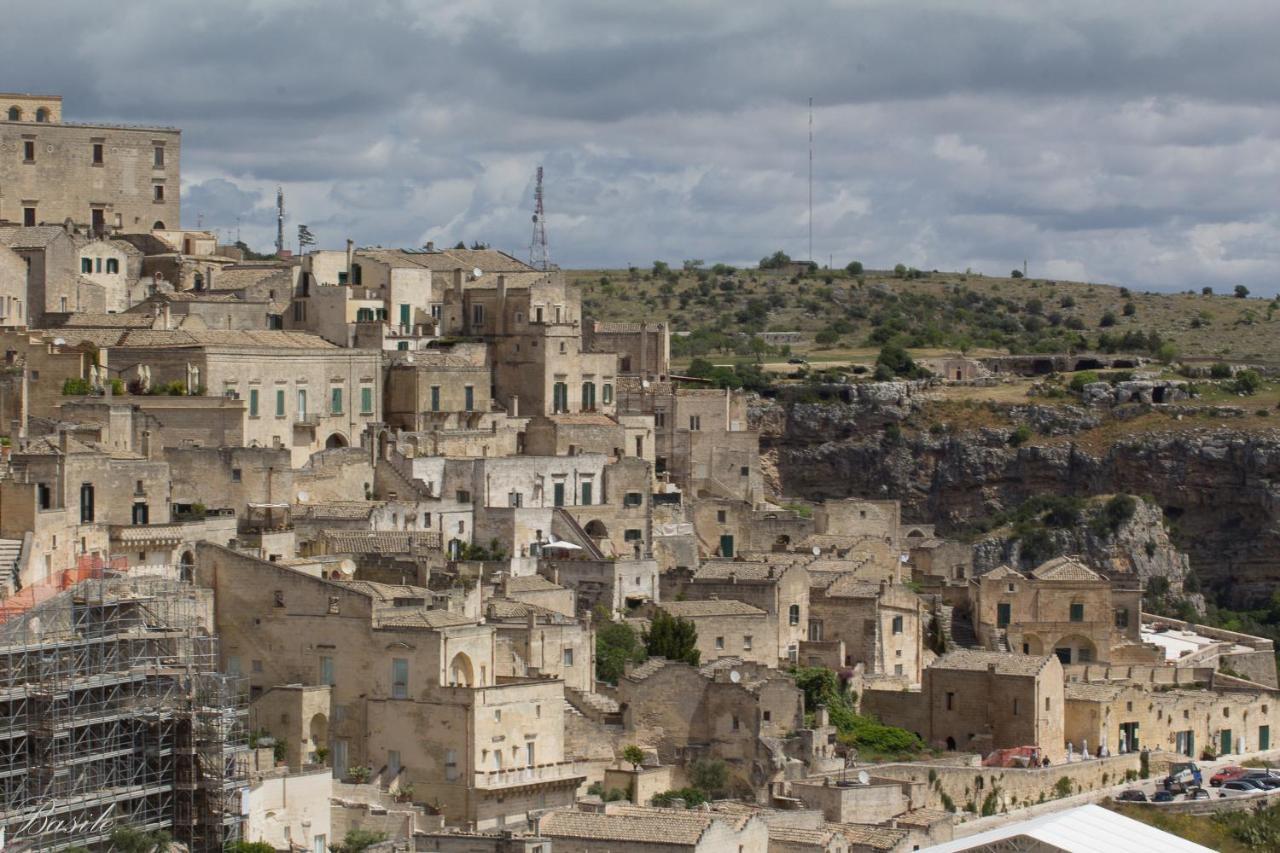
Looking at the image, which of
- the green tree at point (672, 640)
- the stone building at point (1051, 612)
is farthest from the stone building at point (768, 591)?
the stone building at point (1051, 612)

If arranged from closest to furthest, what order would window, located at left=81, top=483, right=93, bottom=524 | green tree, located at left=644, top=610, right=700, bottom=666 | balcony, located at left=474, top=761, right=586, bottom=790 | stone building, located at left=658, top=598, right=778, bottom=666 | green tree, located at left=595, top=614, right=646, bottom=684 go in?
balcony, located at left=474, top=761, right=586, bottom=790
window, located at left=81, top=483, right=93, bottom=524
green tree, located at left=595, top=614, right=646, bottom=684
green tree, located at left=644, top=610, right=700, bottom=666
stone building, located at left=658, top=598, right=778, bottom=666

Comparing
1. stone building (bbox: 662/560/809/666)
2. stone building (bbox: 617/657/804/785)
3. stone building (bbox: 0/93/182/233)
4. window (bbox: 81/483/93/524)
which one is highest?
stone building (bbox: 0/93/182/233)

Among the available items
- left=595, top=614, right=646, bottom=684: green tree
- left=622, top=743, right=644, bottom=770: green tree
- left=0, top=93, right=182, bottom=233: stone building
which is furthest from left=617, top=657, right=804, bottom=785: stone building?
left=0, top=93, right=182, bottom=233: stone building

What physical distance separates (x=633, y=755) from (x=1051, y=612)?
1882 centimetres

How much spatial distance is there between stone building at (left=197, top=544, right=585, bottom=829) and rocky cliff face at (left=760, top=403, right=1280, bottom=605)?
177 feet

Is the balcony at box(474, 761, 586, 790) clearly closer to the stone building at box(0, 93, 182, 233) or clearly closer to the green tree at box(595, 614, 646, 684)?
the green tree at box(595, 614, 646, 684)

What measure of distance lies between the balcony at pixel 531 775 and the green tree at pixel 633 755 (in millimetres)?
1587

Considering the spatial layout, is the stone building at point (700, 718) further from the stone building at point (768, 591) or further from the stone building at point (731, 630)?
the stone building at point (768, 591)

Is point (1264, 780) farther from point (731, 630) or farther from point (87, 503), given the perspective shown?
point (87, 503)

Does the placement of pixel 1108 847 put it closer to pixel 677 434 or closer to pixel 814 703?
pixel 814 703

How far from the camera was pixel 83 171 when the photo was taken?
87.1 metres

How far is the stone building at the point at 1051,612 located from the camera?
75.5 metres

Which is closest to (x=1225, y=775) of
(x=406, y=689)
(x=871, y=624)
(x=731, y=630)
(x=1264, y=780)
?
(x=1264, y=780)

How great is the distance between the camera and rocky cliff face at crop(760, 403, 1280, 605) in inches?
4419
